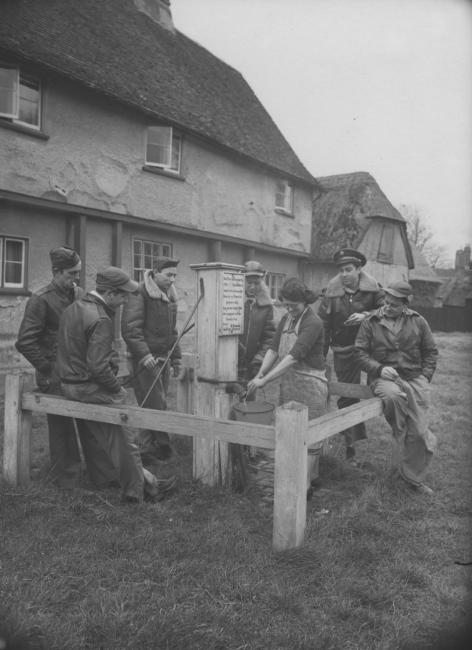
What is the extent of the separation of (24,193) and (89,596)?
28.0 feet

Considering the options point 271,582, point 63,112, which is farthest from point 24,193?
point 271,582

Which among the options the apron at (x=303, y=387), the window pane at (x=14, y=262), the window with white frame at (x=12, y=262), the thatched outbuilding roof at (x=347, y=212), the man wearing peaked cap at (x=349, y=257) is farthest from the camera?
the thatched outbuilding roof at (x=347, y=212)

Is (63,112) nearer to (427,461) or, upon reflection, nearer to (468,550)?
(427,461)

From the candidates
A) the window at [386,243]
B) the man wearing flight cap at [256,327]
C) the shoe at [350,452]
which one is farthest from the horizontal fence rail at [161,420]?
the window at [386,243]

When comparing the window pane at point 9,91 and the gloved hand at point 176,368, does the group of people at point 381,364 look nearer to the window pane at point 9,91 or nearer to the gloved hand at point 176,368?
the gloved hand at point 176,368

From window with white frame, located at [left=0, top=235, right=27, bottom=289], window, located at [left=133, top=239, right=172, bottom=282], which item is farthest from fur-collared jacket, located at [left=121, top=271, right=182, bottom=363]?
window, located at [left=133, top=239, right=172, bottom=282]

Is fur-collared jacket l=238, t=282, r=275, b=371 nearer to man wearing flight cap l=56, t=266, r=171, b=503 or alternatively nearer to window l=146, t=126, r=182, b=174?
man wearing flight cap l=56, t=266, r=171, b=503

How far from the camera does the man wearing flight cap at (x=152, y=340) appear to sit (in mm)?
5562

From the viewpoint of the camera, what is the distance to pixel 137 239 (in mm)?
12547

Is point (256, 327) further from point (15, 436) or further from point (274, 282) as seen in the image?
point (274, 282)

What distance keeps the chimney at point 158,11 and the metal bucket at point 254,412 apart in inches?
559

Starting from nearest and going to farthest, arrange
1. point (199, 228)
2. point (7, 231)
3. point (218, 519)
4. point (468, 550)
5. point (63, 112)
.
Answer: point (468, 550) → point (218, 519) → point (7, 231) → point (63, 112) → point (199, 228)

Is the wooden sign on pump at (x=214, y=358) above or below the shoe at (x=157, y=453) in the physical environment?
above

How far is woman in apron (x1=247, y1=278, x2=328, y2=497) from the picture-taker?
4.73 metres
